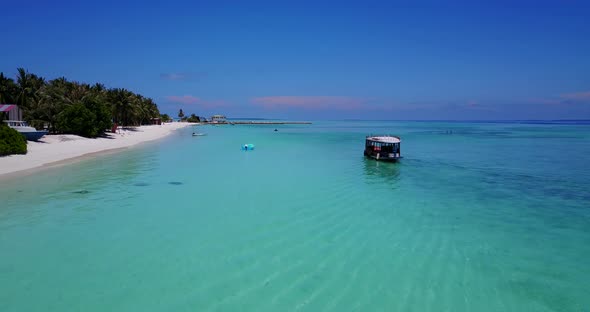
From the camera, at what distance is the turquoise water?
9453 mm

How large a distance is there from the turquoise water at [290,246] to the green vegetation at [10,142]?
8895mm

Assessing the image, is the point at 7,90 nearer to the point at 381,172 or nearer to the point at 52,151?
the point at 52,151

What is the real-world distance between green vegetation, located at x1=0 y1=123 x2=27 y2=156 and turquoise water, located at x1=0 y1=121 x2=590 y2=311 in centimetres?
890

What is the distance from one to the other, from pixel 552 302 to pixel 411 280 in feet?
11.6

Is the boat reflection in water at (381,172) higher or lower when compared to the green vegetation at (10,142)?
lower


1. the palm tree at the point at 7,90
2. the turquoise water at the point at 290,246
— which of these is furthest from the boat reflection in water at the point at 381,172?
the palm tree at the point at 7,90

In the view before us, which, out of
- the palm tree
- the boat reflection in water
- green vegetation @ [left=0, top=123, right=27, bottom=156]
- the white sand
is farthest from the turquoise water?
the palm tree

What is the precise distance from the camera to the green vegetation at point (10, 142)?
31.1 m

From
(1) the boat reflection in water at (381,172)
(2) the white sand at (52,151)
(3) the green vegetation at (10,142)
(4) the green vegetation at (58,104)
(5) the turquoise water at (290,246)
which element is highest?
(4) the green vegetation at (58,104)

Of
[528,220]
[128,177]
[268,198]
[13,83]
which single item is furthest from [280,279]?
[13,83]

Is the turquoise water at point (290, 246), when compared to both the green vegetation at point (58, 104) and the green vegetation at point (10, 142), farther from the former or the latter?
the green vegetation at point (58, 104)

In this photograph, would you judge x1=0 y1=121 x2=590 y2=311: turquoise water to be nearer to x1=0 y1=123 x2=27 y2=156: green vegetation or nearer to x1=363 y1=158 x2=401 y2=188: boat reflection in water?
x1=363 y1=158 x2=401 y2=188: boat reflection in water

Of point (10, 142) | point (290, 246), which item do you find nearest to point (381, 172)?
point (290, 246)

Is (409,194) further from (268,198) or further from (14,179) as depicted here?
(14,179)
